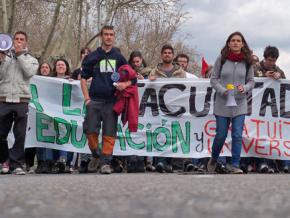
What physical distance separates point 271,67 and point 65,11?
12471 mm

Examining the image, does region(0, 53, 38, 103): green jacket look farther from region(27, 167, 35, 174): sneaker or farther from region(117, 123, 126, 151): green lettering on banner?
region(117, 123, 126, 151): green lettering on banner

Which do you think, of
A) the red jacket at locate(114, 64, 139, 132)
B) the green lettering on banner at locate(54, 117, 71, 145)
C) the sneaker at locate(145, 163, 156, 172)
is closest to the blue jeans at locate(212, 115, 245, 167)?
the red jacket at locate(114, 64, 139, 132)

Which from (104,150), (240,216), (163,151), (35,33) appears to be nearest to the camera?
(240,216)

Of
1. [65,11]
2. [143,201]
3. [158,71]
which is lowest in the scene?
[143,201]

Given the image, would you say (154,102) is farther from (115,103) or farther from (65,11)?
(65,11)

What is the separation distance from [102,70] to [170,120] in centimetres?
195

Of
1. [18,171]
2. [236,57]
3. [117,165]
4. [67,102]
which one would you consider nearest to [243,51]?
[236,57]

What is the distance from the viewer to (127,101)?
818cm

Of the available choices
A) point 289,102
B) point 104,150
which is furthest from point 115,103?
point 289,102

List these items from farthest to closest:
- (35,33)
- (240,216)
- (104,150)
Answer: (35,33) < (104,150) < (240,216)

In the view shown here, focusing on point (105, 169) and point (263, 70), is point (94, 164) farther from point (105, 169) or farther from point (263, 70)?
point (263, 70)

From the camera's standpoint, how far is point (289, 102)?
9.79 metres

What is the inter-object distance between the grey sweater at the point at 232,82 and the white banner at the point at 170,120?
1478mm

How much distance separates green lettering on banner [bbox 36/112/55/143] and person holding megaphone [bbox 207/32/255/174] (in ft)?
8.49
